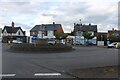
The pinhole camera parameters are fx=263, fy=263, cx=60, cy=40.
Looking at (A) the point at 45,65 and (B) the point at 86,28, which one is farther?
(B) the point at 86,28

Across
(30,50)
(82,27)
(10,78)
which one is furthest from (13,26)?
(10,78)

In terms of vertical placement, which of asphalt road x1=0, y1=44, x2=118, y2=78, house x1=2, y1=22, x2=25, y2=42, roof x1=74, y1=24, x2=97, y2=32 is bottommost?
asphalt road x1=0, y1=44, x2=118, y2=78

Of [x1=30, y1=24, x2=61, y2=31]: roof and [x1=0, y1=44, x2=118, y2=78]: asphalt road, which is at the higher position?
[x1=30, y1=24, x2=61, y2=31]: roof

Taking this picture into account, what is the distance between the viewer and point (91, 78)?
10789mm

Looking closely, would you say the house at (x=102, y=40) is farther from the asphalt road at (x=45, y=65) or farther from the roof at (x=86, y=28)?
the asphalt road at (x=45, y=65)

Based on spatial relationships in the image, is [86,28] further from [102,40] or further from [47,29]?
[47,29]

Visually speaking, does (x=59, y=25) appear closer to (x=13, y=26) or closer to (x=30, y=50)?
(x=13, y=26)

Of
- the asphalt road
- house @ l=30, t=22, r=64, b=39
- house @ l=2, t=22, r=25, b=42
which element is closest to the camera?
the asphalt road

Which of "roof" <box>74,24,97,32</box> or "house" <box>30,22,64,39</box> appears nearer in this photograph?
"house" <box>30,22,64,39</box>

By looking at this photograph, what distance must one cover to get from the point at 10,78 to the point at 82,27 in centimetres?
10320

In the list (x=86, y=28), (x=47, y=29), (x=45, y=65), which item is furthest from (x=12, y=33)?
(x=45, y=65)

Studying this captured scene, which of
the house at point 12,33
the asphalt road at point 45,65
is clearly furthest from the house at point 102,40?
the asphalt road at point 45,65

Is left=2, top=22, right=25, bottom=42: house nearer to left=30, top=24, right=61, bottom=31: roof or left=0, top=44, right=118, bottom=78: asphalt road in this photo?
left=30, top=24, right=61, bottom=31: roof

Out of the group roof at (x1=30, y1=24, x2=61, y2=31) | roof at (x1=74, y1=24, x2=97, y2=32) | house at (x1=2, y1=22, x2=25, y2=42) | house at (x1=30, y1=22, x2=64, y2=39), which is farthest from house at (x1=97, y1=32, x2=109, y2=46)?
house at (x1=2, y1=22, x2=25, y2=42)
